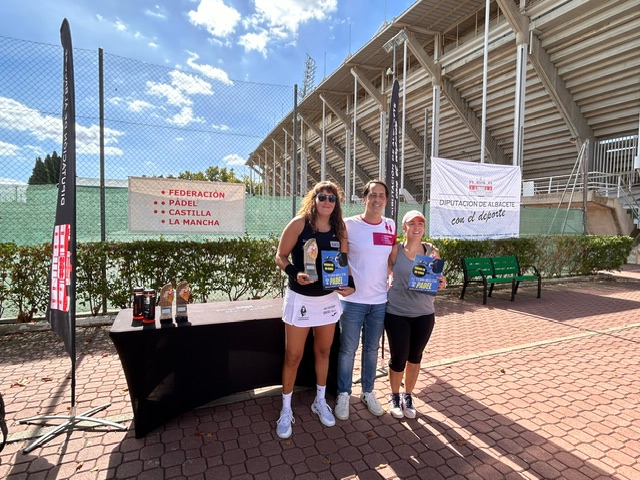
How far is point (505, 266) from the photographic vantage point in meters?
7.71

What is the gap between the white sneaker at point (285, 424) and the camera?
Answer: 8.59 feet

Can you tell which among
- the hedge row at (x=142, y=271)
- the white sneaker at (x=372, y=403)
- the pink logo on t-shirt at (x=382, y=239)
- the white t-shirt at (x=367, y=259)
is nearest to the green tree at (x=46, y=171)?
the hedge row at (x=142, y=271)

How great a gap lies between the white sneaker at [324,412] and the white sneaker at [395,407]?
0.50 meters

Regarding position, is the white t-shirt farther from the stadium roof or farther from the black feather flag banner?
the stadium roof

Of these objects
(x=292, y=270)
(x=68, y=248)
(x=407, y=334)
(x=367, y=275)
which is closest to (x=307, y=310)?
(x=292, y=270)

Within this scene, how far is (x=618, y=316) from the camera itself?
6250mm

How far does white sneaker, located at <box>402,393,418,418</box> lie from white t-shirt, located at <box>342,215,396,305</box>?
86 centimetres

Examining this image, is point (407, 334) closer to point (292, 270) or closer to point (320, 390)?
point (320, 390)

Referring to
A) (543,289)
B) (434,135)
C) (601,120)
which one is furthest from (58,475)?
(601,120)

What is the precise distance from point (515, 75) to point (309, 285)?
19413 millimetres

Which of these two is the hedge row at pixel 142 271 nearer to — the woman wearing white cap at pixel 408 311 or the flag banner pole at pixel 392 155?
the flag banner pole at pixel 392 155

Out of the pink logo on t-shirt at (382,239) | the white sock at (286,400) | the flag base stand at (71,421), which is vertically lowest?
the flag base stand at (71,421)

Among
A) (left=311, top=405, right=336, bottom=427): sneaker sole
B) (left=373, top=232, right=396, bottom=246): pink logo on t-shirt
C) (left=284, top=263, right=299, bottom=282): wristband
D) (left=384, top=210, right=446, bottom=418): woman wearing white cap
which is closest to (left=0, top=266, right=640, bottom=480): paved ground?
(left=311, top=405, right=336, bottom=427): sneaker sole

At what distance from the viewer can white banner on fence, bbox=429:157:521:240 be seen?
7.07 metres
